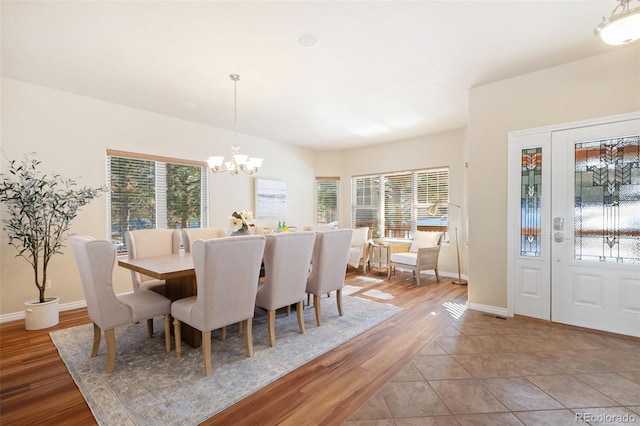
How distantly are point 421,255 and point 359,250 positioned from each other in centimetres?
127

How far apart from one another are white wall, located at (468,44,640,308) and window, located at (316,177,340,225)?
373cm

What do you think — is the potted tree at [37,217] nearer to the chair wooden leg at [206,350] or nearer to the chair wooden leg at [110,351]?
the chair wooden leg at [110,351]

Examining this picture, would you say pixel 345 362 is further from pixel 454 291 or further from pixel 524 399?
pixel 454 291

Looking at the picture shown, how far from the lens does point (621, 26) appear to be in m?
1.75

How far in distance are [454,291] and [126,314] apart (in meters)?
4.26

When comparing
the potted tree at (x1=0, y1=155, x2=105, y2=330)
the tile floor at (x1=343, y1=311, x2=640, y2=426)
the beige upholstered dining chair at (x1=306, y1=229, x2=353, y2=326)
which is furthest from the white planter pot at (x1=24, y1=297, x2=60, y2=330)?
the tile floor at (x1=343, y1=311, x2=640, y2=426)

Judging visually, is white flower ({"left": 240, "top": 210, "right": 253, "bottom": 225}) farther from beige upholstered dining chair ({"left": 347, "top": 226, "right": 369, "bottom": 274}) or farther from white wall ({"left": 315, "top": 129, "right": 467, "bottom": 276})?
white wall ({"left": 315, "top": 129, "right": 467, "bottom": 276})

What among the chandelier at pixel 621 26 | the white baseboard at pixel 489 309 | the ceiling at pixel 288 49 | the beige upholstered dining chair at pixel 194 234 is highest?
the ceiling at pixel 288 49

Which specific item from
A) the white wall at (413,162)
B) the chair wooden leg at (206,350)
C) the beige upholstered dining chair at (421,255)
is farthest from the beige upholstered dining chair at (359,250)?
the chair wooden leg at (206,350)

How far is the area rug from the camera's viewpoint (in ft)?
5.98

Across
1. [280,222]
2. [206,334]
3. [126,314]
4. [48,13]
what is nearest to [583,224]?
[206,334]

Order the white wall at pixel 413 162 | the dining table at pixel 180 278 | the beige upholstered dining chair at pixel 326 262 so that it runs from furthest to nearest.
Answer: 1. the white wall at pixel 413 162
2. the beige upholstered dining chair at pixel 326 262
3. the dining table at pixel 180 278

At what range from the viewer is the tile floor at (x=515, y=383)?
177cm

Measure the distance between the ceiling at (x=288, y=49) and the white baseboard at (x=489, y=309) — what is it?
268 centimetres
